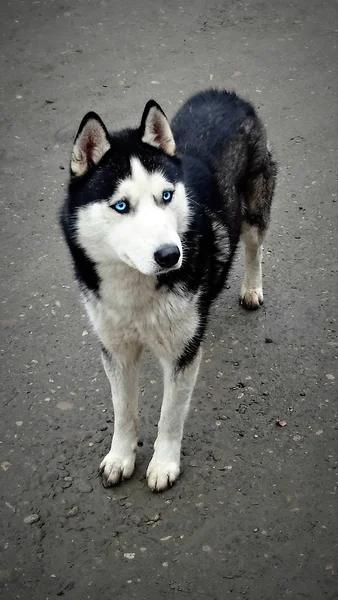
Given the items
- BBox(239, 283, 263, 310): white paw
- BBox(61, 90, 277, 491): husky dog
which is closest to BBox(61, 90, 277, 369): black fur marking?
BBox(61, 90, 277, 491): husky dog

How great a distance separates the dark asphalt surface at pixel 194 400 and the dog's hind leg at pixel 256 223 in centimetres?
13

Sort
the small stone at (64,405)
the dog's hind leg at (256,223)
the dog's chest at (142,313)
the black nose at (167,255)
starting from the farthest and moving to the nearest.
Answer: the dog's hind leg at (256,223) → the small stone at (64,405) → the dog's chest at (142,313) → the black nose at (167,255)

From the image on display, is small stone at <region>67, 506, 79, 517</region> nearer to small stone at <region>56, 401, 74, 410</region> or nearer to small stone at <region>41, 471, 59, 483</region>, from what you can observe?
small stone at <region>41, 471, 59, 483</region>

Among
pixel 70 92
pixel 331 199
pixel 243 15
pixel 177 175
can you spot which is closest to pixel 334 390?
pixel 177 175

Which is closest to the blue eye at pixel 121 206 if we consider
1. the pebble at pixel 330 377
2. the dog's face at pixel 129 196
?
the dog's face at pixel 129 196

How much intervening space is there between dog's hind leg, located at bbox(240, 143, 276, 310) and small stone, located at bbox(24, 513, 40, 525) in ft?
5.82

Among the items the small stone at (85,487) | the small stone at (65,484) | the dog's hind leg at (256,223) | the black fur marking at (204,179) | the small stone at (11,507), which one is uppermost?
the black fur marking at (204,179)

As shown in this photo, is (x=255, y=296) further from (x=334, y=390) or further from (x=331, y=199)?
(x=331, y=199)

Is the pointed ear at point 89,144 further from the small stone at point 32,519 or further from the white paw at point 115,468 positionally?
the small stone at point 32,519

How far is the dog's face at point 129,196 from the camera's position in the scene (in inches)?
97.0

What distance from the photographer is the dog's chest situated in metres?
2.75

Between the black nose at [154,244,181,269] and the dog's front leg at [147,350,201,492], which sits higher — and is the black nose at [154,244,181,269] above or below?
above

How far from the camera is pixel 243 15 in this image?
715 centimetres

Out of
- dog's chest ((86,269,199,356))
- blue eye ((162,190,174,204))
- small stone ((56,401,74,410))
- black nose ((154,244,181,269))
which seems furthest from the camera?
small stone ((56,401,74,410))
